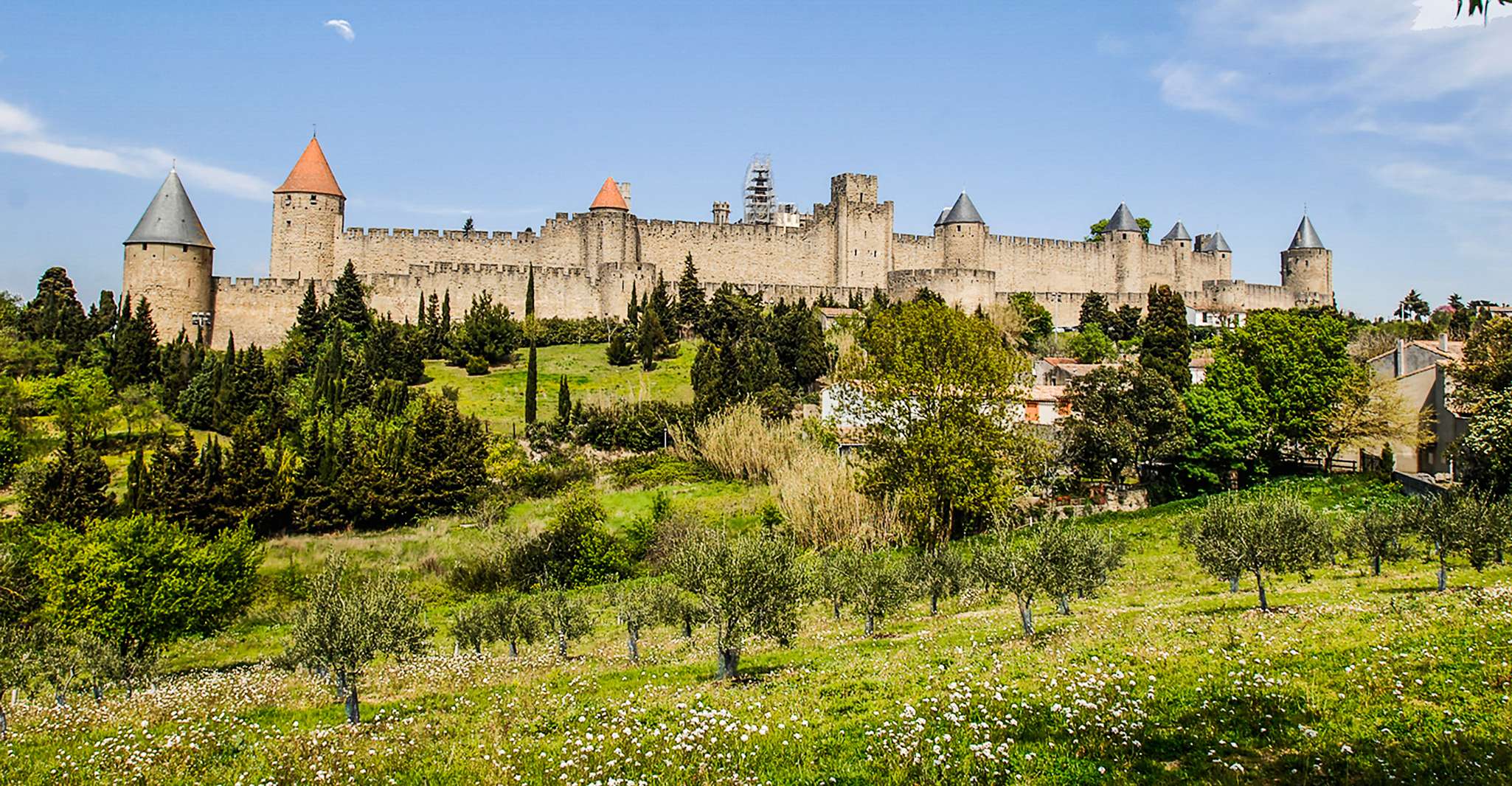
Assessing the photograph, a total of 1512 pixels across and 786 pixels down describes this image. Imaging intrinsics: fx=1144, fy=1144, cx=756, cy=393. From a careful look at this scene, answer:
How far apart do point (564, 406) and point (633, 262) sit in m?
15.2

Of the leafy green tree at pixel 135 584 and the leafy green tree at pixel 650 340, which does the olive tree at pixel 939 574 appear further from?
the leafy green tree at pixel 650 340

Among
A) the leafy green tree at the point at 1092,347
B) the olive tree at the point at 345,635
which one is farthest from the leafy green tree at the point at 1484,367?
the olive tree at the point at 345,635

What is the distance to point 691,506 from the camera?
1131 inches

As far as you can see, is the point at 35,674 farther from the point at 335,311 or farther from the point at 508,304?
the point at 508,304

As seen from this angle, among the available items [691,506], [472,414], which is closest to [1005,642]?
[691,506]

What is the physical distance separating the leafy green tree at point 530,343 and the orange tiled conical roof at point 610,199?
4918 mm

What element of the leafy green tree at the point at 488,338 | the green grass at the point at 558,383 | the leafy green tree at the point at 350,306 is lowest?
the green grass at the point at 558,383

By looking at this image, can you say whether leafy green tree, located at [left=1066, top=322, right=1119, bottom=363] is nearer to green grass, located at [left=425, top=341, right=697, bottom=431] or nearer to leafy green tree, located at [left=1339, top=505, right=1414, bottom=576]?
green grass, located at [left=425, top=341, right=697, bottom=431]

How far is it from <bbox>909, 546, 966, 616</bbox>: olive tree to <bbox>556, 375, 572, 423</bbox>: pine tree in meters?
17.8

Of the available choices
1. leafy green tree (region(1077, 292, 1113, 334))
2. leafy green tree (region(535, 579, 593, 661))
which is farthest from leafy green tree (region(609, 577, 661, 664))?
leafy green tree (region(1077, 292, 1113, 334))

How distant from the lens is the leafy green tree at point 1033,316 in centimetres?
4875

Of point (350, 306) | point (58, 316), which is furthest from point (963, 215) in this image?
point (58, 316)

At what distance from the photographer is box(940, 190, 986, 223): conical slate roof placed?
177 ft

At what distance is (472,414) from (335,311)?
35.5ft
